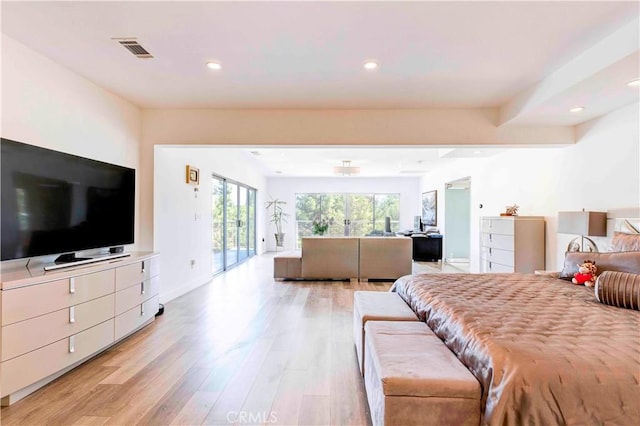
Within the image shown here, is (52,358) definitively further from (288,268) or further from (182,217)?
(288,268)

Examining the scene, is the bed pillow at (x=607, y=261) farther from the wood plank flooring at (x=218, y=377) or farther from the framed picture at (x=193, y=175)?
the framed picture at (x=193, y=175)

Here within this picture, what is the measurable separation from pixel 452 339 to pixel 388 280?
4.16 metres

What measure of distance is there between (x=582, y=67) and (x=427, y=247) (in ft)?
19.7

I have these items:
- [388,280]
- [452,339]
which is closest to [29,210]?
[452,339]

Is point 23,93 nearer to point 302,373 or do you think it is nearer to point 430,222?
point 302,373

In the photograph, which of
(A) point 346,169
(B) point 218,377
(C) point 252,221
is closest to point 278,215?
A: (C) point 252,221

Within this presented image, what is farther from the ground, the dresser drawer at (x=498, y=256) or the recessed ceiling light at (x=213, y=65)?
the recessed ceiling light at (x=213, y=65)

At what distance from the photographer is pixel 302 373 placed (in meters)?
2.44

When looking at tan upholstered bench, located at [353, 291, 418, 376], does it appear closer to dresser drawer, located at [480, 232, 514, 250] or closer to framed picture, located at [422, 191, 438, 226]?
dresser drawer, located at [480, 232, 514, 250]

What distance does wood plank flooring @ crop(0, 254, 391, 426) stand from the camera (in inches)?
76.3

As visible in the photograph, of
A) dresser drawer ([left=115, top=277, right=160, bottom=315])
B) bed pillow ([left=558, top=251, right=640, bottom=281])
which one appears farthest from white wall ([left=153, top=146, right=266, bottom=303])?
bed pillow ([left=558, top=251, right=640, bottom=281])

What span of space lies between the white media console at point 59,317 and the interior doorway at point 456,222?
750cm

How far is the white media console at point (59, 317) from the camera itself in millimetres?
1989

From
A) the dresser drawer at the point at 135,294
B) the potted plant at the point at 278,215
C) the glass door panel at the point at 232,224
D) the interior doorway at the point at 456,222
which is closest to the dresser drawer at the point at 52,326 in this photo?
the dresser drawer at the point at 135,294
